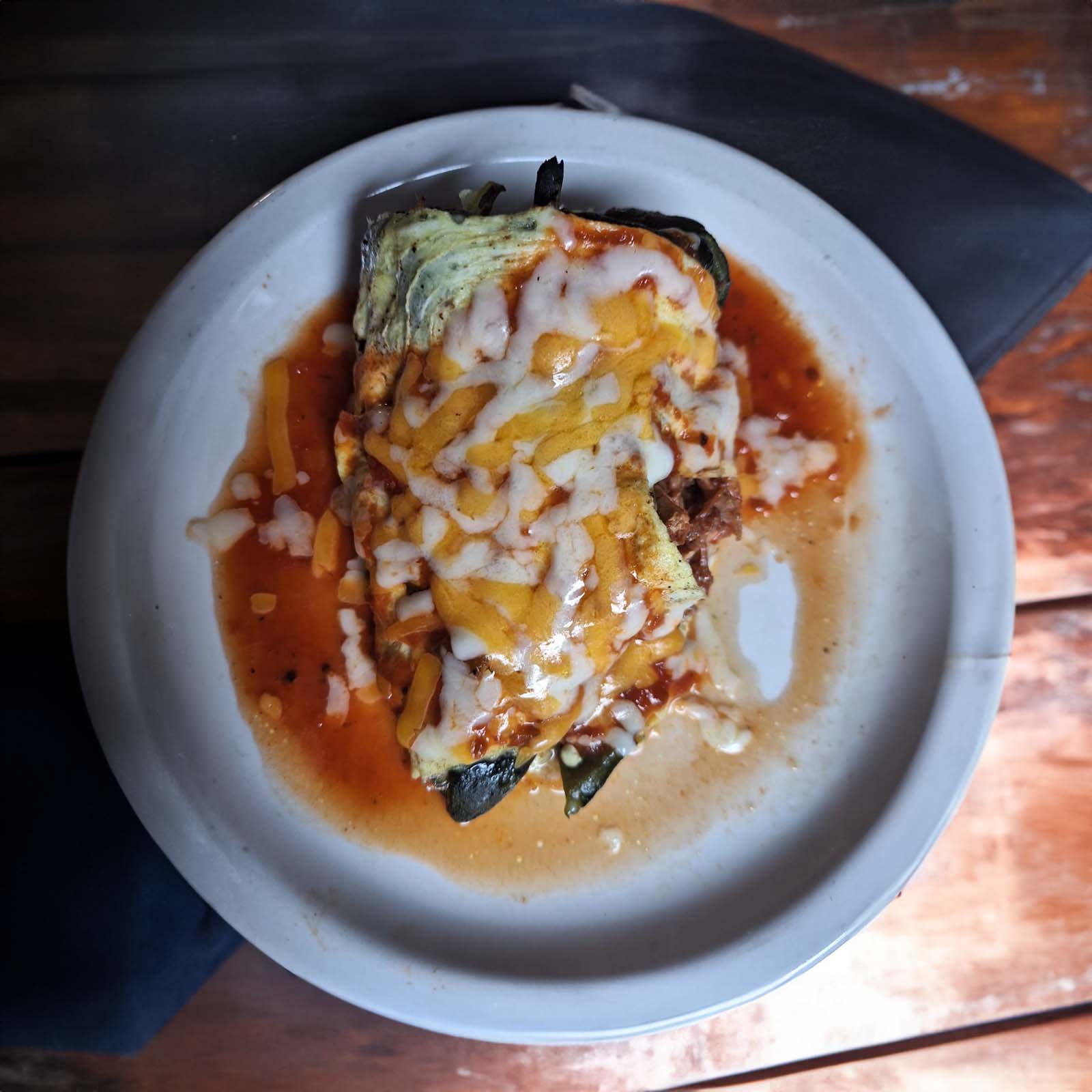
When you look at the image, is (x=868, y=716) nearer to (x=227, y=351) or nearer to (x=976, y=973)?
(x=976, y=973)

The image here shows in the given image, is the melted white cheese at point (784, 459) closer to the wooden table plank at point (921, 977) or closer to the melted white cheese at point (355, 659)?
the wooden table plank at point (921, 977)

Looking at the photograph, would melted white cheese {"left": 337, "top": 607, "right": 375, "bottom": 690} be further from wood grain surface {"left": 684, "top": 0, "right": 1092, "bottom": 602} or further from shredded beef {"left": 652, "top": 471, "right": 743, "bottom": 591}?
wood grain surface {"left": 684, "top": 0, "right": 1092, "bottom": 602}

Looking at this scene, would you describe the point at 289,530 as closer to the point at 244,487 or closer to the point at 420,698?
the point at 244,487

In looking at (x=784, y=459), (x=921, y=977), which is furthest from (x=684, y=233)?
(x=921, y=977)

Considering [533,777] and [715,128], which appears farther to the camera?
[715,128]

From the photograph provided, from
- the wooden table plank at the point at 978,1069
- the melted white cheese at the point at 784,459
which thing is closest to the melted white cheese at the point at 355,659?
the melted white cheese at the point at 784,459

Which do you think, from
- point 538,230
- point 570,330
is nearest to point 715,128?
point 538,230

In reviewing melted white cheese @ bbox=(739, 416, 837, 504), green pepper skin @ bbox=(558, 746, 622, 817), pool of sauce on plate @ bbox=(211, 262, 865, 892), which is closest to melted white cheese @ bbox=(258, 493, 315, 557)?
pool of sauce on plate @ bbox=(211, 262, 865, 892)

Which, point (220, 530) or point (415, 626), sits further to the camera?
point (220, 530)
